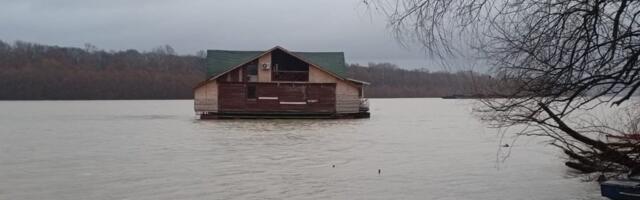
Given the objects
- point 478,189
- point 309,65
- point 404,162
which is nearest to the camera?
point 478,189

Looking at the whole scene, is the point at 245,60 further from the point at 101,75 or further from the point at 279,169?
the point at 101,75

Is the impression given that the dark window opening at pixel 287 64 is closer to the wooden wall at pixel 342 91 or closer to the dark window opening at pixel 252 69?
the wooden wall at pixel 342 91

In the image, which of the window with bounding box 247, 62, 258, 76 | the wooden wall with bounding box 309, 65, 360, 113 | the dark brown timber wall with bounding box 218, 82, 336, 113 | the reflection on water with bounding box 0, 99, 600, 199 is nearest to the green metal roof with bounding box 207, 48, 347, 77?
the wooden wall with bounding box 309, 65, 360, 113

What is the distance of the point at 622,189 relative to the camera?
1112 cm

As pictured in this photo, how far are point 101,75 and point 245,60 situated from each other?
4276 inches

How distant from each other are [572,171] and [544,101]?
1088cm

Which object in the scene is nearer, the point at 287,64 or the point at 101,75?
the point at 287,64

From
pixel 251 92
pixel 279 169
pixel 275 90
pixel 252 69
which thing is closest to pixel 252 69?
pixel 252 69

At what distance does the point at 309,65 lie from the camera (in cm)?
5066

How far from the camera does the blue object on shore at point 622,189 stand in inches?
428

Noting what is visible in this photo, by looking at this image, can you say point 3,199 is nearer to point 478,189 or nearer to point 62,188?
point 62,188

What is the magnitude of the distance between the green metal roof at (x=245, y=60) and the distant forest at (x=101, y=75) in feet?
259

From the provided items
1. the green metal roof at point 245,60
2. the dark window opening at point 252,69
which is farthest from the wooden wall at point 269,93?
the green metal roof at point 245,60

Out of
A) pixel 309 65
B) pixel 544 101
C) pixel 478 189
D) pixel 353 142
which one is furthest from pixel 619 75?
pixel 309 65
